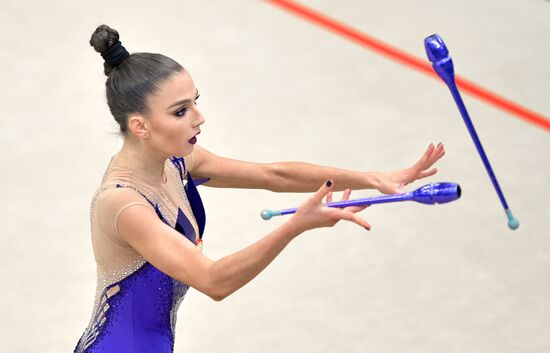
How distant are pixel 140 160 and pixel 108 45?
11.2 inches

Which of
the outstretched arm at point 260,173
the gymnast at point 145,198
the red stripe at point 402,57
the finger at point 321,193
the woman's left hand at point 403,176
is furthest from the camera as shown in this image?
the red stripe at point 402,57

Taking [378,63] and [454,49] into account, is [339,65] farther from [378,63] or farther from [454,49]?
[454,49]

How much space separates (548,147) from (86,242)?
75.6 inches

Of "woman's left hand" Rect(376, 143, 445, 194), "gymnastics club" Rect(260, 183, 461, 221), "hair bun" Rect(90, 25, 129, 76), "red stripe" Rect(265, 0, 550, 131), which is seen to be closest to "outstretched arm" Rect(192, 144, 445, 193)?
"woman's left hand" Rect(376, 143, 445, 194)

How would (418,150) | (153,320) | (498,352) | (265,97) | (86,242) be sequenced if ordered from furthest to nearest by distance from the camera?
(265,97) → (418,150) → (86,242) → (498,352) → (153,320)

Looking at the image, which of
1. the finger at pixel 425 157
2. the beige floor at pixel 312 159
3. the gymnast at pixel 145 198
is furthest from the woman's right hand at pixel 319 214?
the beige floor at pixel 312 159

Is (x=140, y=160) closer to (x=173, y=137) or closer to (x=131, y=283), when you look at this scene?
(x=173, y=137)

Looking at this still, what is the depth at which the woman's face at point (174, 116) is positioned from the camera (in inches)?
115

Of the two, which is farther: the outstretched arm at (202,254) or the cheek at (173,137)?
the cheek at (173,137)

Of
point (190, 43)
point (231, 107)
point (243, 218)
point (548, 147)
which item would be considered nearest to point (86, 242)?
point (243, 218)

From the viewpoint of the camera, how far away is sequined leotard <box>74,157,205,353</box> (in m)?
2.96

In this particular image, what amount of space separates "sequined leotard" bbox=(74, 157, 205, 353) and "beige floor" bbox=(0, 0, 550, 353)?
40cm

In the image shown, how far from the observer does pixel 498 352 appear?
13.6 feet

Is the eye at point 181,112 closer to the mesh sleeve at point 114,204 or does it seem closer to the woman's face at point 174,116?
the woman's face at point 174,116
